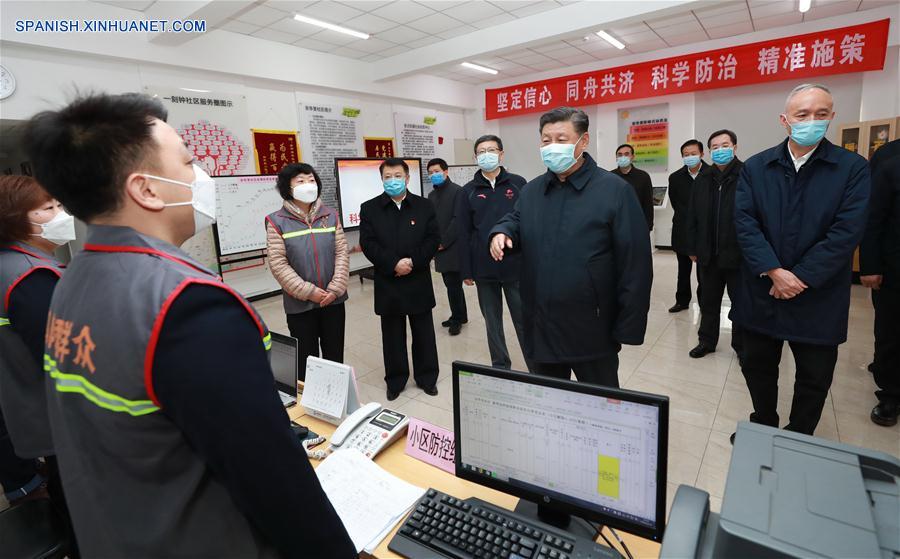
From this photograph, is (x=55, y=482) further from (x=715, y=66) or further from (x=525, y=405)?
(x=715, y=66)

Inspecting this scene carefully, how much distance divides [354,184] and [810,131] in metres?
5.12

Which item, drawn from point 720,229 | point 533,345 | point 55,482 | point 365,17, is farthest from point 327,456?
point 365,17

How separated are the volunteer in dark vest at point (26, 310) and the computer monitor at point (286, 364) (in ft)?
2.28

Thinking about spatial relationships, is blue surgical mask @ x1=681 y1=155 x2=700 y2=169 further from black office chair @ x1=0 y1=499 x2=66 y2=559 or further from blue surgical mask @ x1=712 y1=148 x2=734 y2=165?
black office chair @ x1=0 y1=499 x2=66 y2=559

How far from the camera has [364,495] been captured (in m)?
1.16

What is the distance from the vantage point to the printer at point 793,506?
0.55 metres

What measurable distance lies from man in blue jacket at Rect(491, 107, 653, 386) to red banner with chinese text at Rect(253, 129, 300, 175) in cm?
458

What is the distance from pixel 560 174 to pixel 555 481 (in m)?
1.30

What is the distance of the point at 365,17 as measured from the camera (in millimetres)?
4875

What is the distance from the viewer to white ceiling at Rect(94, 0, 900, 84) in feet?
15.2

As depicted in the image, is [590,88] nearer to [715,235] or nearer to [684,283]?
[684,283]

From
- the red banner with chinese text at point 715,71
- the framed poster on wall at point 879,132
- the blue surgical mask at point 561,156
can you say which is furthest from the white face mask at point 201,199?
the red banner with chinese text at point 715,71

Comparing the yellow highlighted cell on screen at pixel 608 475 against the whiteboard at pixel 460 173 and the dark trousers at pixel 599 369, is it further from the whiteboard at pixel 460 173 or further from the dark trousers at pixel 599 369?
the whiteboard at pixel 460 173

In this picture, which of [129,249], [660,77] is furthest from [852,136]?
[129,249]
